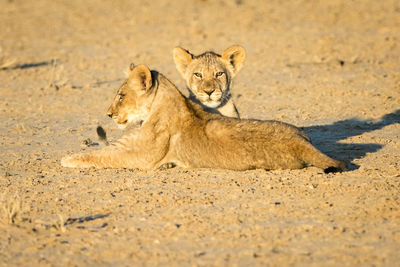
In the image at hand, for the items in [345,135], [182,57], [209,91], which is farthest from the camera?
[345,135]

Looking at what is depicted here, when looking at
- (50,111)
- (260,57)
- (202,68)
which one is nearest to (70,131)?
(50,111)

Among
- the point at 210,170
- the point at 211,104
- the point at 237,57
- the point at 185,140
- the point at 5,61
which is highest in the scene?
the point at 5,61

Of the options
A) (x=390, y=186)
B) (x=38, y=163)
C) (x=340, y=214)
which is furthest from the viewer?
(x=38, y=163)

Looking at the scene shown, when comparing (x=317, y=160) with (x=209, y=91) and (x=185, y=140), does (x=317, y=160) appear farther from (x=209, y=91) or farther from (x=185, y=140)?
(x=209, y=91)

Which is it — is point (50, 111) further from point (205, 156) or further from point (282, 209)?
point (282, 209)

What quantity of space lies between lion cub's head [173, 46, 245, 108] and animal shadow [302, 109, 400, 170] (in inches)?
53.3

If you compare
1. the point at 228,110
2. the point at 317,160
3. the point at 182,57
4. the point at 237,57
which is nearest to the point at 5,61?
the point at 182,57

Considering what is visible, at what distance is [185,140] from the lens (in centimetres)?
682

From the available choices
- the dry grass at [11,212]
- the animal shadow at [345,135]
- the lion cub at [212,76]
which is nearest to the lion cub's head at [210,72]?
the lion cub at [212,76]

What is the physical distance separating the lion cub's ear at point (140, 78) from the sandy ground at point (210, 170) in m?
0.92

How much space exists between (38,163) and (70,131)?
1.74 m

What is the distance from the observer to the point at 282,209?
5770 millimetres

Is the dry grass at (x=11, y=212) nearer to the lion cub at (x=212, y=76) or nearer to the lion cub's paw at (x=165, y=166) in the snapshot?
the lion cub's paw at (x=165, y=166)

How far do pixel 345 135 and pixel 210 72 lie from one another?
2055 mm
